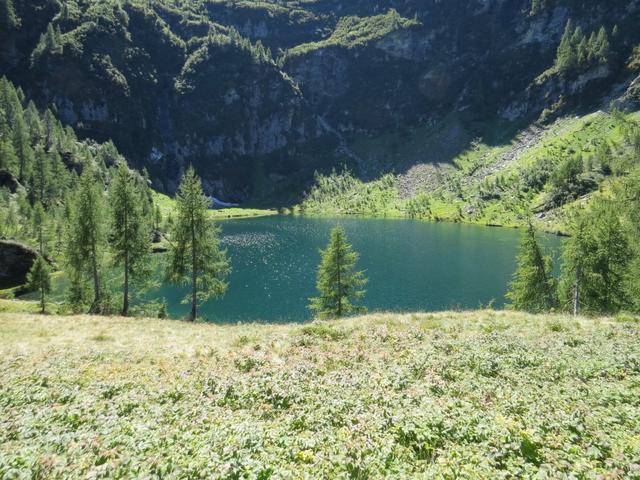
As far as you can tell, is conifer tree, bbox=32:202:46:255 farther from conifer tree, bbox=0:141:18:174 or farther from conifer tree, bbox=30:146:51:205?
conifer tree, bbox=0:141:18:174

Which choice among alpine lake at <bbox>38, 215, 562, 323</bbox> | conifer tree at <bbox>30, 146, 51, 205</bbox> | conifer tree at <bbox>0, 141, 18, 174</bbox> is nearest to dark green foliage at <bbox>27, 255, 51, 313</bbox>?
alpine lake at <bbox>38, 215, 562, 323</bbox>

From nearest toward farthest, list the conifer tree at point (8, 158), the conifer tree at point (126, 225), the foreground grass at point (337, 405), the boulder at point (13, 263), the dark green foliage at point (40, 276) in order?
the foreground grass at point (337, 405) → the conifer tree at point (126, 225) → the dark green foliage at point (40, 276) → the boulder at point (13, 263) → the conifer tree at point (8, 158)

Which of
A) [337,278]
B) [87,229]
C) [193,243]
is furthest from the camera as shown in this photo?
[337,278]

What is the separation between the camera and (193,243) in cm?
3941

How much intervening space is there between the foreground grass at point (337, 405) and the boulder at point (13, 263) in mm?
63066

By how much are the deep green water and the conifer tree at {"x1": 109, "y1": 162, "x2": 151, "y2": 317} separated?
68.8ft

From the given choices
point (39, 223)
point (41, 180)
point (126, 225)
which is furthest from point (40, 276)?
point (41, 180)

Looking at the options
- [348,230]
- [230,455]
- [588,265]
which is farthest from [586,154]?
[230,455]

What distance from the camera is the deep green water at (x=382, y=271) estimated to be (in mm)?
64750

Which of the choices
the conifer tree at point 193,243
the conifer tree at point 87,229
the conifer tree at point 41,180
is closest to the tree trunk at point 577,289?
the conifer tree at point 193,243

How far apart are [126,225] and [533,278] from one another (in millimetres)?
50728

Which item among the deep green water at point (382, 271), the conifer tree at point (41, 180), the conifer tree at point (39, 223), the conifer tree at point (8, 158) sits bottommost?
the deep green water at point (382, 271)

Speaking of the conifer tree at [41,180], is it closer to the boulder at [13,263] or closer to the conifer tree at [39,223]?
the conifer tree at [39,223]

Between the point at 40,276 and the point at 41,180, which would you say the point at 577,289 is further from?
the point at 41,180
